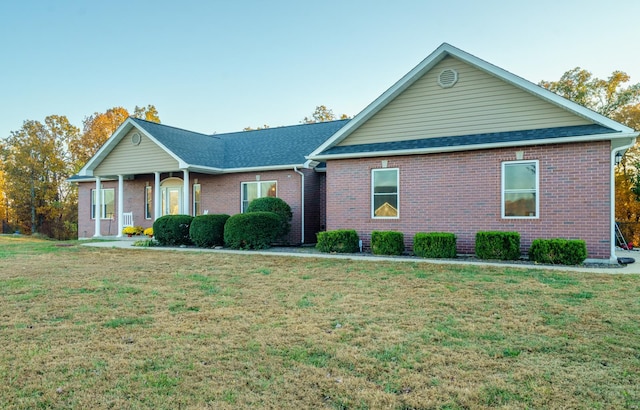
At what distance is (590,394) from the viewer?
3.05 meters

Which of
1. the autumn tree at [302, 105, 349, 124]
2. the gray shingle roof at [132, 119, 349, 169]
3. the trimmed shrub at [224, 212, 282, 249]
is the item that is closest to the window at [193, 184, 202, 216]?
the gray shingle roof at [132, 119, 349, 169]

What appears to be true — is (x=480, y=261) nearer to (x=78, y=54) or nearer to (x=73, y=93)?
(x=78, y=54)

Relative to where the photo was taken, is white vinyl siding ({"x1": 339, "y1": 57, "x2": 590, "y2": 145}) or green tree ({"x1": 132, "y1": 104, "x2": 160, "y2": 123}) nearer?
white vinyl siding ({"x1": 339, "y1": 57, "x2": 590, "y2": 145})

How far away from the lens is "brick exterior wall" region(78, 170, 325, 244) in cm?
1614

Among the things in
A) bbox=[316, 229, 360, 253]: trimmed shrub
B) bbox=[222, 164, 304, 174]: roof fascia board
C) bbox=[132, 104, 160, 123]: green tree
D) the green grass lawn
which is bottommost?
the green grass lawn

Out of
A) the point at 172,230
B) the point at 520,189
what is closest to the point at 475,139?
the point at 520,189

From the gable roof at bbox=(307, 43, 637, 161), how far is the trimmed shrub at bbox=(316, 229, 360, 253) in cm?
247

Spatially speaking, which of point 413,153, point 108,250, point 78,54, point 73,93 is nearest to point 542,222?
point 413,153

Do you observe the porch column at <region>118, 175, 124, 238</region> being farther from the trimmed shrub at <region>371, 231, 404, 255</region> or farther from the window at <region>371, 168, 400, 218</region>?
the trimmed shrub at <region>371, 231, 404, 255</region>

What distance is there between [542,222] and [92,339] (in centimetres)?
1041

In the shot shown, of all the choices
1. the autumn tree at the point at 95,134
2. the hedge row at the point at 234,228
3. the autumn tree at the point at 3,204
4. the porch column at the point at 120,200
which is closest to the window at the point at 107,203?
the porch column at the point at 120,200

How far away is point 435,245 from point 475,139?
3.23 metres

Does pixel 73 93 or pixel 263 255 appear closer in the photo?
pixel 263 255

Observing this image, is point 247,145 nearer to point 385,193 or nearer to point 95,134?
point 385,193
